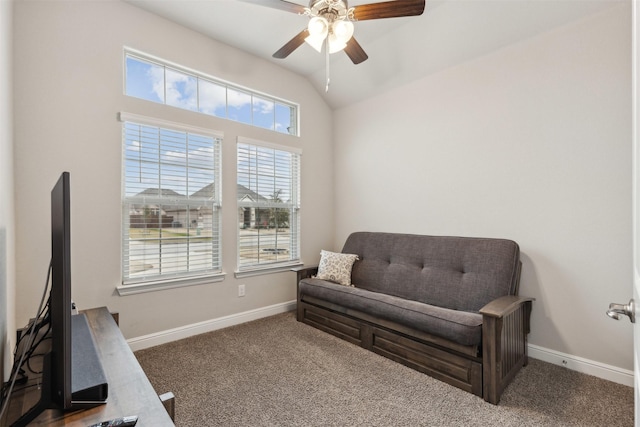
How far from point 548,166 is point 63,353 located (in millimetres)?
3139

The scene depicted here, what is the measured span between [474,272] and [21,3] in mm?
3962

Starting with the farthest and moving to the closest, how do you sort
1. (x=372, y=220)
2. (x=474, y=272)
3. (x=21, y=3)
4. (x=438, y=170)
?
(x=372, y=220)
(x=438, y=170)
(x=474, y=272)
(x=21, y=3)

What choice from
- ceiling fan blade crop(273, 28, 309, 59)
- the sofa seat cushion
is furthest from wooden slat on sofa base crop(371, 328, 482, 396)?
ceiling fan blade crop(273, 28, 309, 59)

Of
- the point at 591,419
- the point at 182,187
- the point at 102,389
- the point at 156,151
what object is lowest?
the point at 591,419

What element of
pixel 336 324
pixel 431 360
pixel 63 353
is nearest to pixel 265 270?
pixel 336 324

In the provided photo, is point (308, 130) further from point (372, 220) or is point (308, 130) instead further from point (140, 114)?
point (140, 114)

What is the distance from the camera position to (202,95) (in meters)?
3.12

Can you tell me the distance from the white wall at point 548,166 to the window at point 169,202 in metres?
2.11

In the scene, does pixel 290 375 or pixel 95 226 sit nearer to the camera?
pixel 290 375

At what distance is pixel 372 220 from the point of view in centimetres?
378

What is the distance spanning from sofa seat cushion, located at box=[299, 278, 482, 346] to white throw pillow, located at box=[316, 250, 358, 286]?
18 centimetres

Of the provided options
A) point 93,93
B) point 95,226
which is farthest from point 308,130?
point 95,226

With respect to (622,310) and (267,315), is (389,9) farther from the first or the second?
(267,315)

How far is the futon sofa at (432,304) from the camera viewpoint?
6.73 feet
